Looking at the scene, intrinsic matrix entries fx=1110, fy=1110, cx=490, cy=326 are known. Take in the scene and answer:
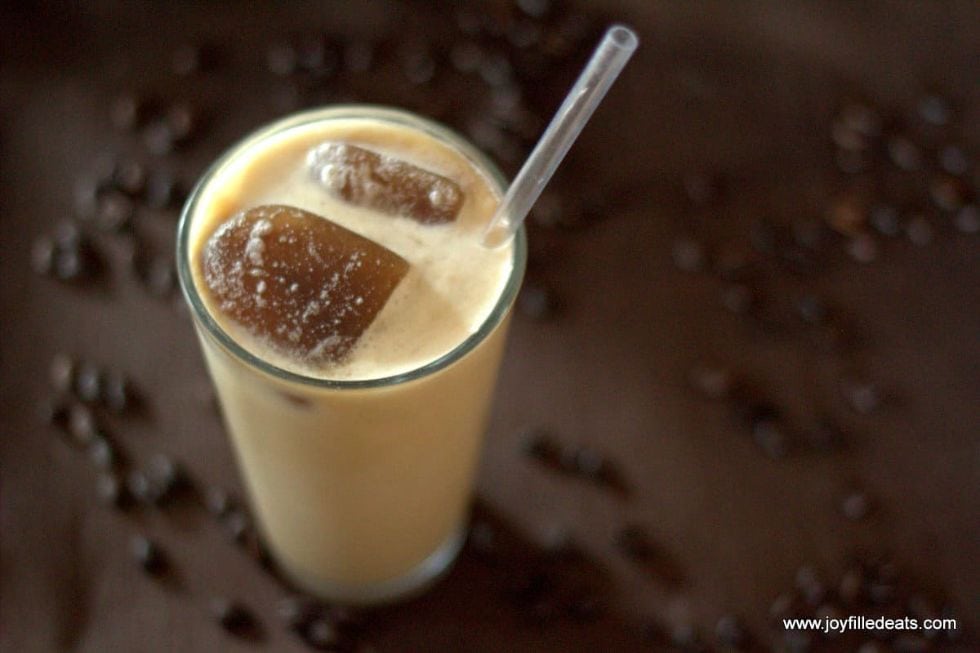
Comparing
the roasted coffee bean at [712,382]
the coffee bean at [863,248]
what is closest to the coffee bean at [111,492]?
the roasted coffee bean at [712,382]

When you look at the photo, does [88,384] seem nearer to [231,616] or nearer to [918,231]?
Result: [231,616]

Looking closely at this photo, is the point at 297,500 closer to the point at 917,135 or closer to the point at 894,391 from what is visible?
the point at 894,391

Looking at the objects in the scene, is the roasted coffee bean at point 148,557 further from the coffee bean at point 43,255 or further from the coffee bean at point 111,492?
the coffee bean at point 43,255

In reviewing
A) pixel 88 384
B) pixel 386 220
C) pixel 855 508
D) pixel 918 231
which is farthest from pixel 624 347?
pixel 88 384

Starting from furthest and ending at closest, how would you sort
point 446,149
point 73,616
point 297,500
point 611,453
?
1. point 611,453
2. point 73,616
3. point 297,500
4. point 446,149

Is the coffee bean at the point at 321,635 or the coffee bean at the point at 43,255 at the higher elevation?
the coffee bean at the point at 43,255

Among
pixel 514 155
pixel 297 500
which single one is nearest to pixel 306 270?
pixel 297 500
